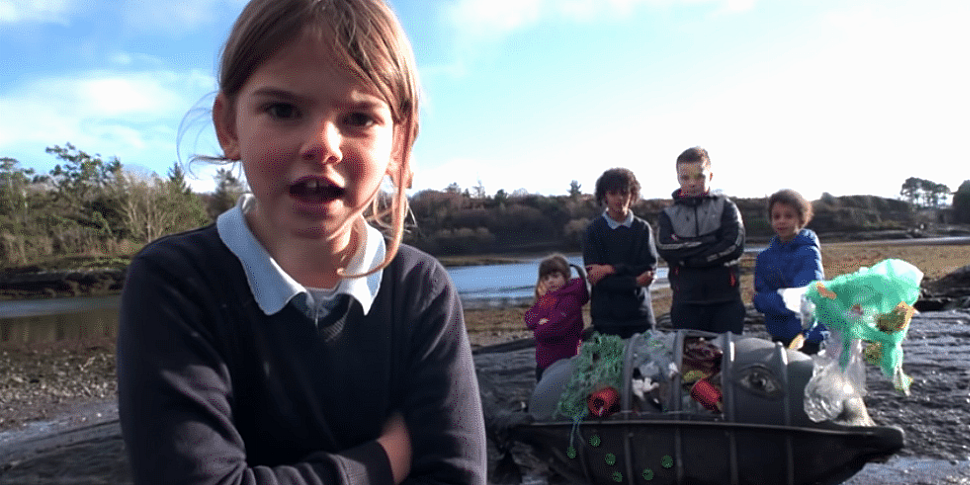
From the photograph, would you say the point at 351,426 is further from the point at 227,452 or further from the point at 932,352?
the point at 932,352

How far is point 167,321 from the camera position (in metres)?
1.04

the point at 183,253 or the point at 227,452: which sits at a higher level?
the point at 183,253

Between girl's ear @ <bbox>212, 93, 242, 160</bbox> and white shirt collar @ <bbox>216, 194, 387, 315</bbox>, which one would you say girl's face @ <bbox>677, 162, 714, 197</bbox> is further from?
girl's ear @ <bbox>212, 93, 242, 160</bbox>

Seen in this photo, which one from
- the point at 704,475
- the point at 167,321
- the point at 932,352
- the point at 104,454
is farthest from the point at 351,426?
the point at 932,352

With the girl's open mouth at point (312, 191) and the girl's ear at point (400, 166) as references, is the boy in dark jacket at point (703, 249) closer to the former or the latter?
the girl's ear at point (400, 166)

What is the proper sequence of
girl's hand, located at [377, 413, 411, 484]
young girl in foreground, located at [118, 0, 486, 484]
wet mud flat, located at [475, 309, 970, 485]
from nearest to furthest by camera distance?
young girl in foreground, located at [118, 0, 486, 484]
girl's hand, located at [377, 413, 411, 484]
wet mud flat, located at [475, 309, 970, 485]

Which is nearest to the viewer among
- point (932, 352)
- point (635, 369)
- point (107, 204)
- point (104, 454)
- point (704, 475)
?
point (704, 475)

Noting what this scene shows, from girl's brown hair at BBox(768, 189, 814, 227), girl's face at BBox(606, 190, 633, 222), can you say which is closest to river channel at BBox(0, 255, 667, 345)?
girl's face at BBox(606, 190, 633, 222)

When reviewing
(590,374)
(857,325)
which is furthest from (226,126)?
(857,325)

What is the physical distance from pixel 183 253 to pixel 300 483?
1.35 feet

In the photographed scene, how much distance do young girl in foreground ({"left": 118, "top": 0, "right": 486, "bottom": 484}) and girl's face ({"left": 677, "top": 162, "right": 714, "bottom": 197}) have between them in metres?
4.34

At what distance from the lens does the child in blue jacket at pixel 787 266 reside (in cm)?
466

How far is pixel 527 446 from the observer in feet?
15.8

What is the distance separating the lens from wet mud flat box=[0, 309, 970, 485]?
428 cm
